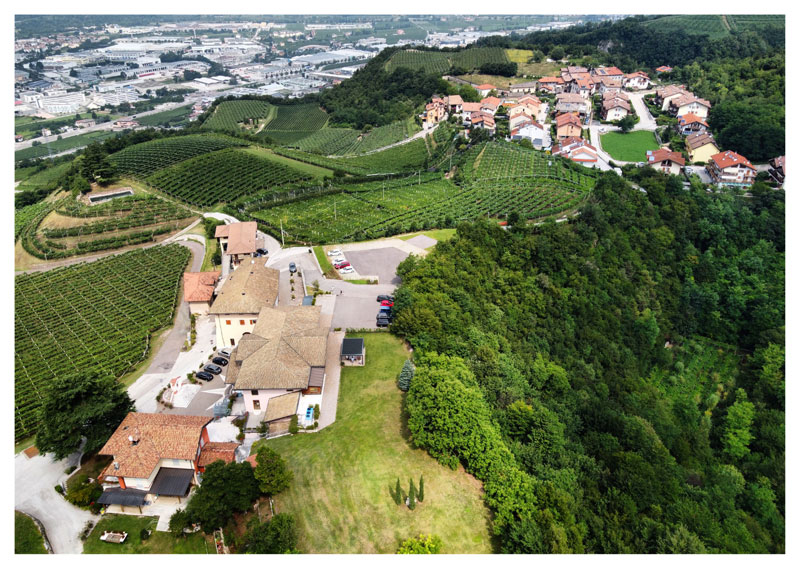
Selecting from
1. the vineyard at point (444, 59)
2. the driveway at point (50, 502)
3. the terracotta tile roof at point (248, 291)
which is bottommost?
the driveway at point (50, 502)

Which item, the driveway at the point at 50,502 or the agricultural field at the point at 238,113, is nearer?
the driveway at the point at 50,502

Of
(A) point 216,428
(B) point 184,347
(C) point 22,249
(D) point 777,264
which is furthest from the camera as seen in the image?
(D) point 777,264

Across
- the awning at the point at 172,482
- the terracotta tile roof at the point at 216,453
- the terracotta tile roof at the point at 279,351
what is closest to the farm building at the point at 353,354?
the terracotta tile roof at the point at 279,351

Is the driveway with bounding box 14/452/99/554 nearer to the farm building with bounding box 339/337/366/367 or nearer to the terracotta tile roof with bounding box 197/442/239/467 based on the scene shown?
the terracotta tile roof with bounding box 197/442/239/467

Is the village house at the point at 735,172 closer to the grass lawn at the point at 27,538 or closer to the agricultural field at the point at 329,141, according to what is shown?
the agricultural field at the point at 329,141

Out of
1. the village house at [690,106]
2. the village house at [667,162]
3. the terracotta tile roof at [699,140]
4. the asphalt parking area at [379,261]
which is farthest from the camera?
the village house at [690,106]

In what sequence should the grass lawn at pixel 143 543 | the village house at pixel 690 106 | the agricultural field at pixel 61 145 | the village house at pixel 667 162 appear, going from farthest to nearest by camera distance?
the agricultural field at pixel 61 145
the village house at pixel 690 106
the village house at pixel 667 162
the grass lawn at pixel 143 543

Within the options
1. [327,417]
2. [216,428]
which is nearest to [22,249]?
[216,428]

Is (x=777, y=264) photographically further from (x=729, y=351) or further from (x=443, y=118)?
(x=443, y=118)
